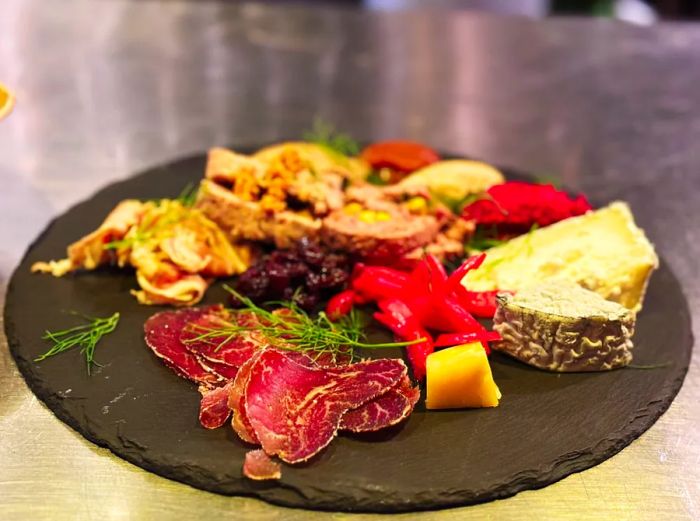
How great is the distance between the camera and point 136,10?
23.3 ft

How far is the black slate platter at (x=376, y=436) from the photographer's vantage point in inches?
99.1

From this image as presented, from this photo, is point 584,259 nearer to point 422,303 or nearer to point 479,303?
point 479,303

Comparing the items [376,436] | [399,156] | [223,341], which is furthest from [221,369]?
[399,156]

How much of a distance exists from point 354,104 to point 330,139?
77cm

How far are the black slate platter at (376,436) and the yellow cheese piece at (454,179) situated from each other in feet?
3.85

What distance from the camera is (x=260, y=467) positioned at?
2498 mm

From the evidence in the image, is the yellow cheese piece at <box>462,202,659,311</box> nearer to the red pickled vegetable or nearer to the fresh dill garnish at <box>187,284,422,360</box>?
the red pickled vegetable

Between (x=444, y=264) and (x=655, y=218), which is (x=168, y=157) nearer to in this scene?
(x=444, y=264)

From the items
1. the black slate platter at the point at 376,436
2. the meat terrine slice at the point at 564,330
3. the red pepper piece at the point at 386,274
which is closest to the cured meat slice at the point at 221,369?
the black slate platter at the point at 376,436

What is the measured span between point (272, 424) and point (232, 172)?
1511 mm

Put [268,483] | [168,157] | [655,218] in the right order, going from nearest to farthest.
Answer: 1. [268,483]
2. [655,218]
3. [168,157]

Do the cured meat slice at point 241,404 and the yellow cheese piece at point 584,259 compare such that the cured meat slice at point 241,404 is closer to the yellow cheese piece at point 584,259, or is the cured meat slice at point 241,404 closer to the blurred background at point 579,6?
the yellow cheese piece at point 584,259

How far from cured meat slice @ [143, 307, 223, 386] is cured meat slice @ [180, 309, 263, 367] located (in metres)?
0.03

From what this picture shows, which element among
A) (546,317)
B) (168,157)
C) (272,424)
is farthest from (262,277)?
(168,157)
